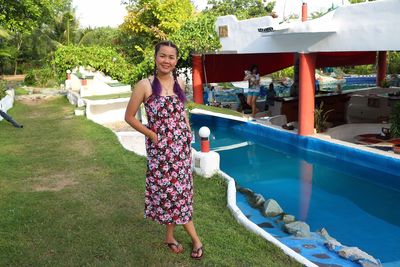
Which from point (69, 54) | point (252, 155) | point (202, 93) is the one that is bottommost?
point (252, 155)

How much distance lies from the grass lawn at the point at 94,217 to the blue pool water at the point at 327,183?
1744 millimetres

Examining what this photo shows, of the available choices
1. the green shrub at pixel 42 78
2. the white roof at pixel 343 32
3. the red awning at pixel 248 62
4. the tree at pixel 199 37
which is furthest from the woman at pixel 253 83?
the green shrub at pixel 42 78

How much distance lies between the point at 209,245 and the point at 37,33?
99.7 ft

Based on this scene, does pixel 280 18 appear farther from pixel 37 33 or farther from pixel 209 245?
pixel 37 33

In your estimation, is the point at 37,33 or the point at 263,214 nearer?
the point at 263,214

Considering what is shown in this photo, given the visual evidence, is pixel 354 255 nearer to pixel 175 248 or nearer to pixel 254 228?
pixel 254 228

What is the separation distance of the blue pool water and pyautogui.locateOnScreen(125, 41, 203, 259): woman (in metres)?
2.88

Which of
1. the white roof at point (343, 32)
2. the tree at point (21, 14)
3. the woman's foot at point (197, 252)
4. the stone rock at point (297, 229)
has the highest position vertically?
the tree at point (21, 14)

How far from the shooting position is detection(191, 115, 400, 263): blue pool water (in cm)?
586

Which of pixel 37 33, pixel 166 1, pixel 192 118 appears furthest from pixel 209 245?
pixel 37 33

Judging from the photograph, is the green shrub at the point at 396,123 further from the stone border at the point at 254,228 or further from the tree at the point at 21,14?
the tree at the point at 21,14

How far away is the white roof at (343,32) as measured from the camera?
324 inches

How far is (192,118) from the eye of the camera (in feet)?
49.9

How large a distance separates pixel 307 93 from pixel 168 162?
7.75 m
